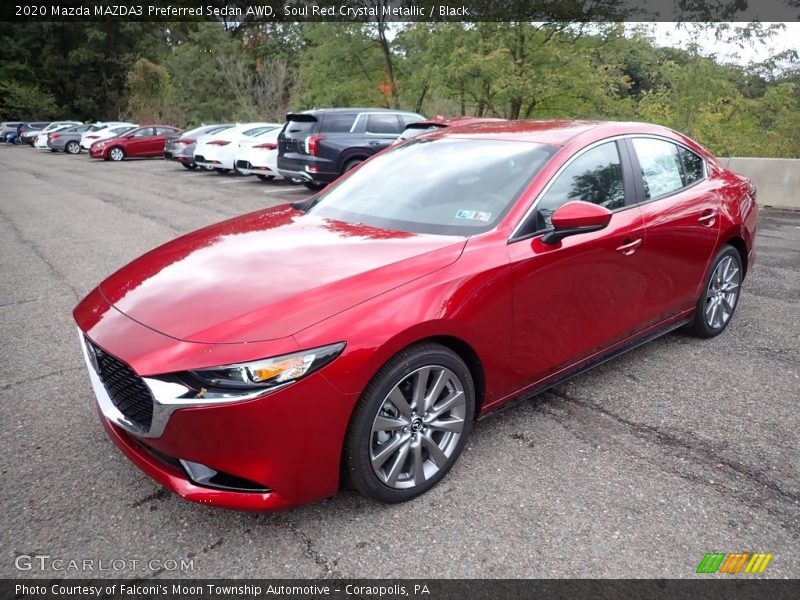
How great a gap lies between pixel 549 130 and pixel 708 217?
138 cm

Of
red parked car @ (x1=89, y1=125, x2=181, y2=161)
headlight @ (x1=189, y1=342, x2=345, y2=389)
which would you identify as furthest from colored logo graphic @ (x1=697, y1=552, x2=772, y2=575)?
red parked car @ (x1=89, y1=125, x2=181, y2=161)

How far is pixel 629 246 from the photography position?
3.44 meters

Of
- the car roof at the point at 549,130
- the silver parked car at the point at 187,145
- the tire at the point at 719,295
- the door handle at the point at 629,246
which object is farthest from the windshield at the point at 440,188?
the silver parked car at the point at 187,145

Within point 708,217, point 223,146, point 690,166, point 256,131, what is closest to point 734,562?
point 708,217

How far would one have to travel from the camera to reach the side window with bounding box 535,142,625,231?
311 cm

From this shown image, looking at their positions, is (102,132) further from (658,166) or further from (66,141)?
(658,166)

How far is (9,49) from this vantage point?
4775 cm

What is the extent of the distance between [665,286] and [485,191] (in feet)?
4.78

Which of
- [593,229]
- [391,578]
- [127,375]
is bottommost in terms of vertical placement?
[391,578]

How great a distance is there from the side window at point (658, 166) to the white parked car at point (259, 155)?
11405 mm

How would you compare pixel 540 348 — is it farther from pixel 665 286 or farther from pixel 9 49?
pixel 9 49

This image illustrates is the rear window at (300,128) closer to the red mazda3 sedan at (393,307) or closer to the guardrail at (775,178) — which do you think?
the guardrail at (775,178)

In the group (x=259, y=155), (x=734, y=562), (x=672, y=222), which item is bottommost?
(x=734, y=562)

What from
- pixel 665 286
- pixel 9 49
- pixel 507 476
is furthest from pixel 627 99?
pixel 9 49
